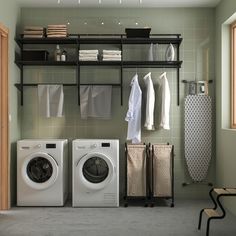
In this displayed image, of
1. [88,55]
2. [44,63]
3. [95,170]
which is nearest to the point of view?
[95,170]

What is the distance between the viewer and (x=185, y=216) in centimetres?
439

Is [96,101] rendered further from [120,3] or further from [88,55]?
[120,3]

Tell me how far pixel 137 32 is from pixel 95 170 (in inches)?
75.0

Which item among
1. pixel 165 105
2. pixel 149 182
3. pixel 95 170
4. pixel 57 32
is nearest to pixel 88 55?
pixel 57 32

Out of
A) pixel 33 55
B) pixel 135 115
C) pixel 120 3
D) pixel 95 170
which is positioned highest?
pixel 120 3

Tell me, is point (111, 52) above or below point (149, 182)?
above

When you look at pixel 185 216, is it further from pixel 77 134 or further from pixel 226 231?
pixel 77 134

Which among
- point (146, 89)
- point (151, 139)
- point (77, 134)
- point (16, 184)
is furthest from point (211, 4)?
point (16, 184)

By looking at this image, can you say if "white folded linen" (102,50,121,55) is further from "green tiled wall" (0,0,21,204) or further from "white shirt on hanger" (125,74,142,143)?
"green tiled wall" (0,0,21,204)

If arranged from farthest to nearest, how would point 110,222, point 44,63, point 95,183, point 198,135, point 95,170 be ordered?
1. point 198,135
2. point 44,63
3. point 95,170
4. point 95,183
5. point 110,222

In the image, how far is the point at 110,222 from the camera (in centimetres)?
413

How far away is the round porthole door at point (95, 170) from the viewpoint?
4844 mm

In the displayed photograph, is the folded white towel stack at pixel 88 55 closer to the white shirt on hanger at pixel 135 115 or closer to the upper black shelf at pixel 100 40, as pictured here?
the upper black shelf at pixel 100 40

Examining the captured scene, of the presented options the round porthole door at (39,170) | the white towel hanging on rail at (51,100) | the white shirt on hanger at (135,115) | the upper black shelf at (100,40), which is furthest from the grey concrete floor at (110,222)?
the upper black shelf at (100,40)
